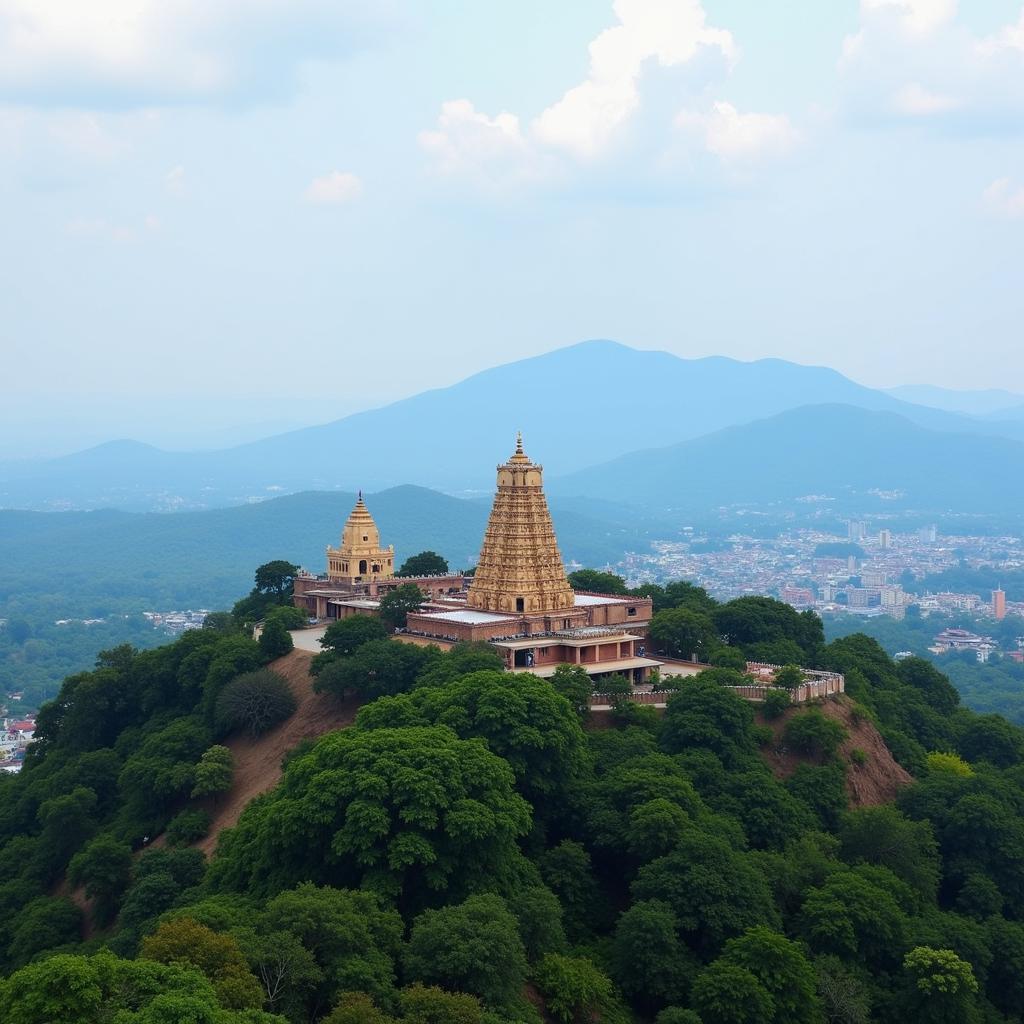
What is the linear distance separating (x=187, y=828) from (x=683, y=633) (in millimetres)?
18301

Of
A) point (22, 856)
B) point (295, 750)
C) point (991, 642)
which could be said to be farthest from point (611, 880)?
point (991, 642)

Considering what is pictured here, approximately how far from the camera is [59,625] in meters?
134

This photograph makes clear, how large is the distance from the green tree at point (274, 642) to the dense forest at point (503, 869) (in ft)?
7.32

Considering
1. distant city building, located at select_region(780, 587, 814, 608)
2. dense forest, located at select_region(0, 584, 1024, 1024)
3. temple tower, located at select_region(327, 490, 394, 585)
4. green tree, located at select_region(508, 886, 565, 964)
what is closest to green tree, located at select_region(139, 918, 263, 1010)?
dense forest, located at select_region(0, 584, 1024, 1024)

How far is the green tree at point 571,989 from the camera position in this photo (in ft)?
90.4

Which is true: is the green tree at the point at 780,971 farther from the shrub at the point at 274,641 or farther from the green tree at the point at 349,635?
the shrub at the point at 274,641

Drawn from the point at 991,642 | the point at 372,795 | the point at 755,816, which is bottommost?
the point at 991,642

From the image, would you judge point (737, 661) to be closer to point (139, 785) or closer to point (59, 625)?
point (139, 785)

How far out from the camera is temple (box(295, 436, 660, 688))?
45.8 m

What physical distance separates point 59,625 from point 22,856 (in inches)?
3846

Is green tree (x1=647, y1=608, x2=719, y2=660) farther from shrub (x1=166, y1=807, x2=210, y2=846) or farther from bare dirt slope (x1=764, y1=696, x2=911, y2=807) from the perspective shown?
shrub (x1=166, y1=807, x2=210, y2=846)

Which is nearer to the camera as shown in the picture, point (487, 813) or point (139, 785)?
point (487, 813)

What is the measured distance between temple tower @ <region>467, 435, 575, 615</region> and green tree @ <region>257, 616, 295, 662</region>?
6.93 metres

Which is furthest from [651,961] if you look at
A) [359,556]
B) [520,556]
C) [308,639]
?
[359,556]
